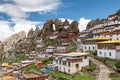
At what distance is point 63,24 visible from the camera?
13388cm

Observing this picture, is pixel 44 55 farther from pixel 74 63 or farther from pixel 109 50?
pixel 109 50

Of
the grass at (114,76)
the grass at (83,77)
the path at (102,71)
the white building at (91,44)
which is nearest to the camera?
the grass at (114,76)

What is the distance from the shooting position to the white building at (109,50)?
5630cm

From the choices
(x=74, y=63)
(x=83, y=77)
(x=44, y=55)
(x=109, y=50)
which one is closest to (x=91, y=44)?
(x=109, y=50)

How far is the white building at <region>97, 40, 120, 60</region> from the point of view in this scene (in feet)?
185

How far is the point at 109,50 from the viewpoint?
5934 cm

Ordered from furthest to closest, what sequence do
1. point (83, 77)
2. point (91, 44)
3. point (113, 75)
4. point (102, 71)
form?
point (91, 44)
point (102, 71)
point (83, 77)
point (113, 75)

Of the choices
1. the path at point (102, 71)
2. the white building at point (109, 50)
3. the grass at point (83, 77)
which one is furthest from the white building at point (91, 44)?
the grass at point (83, 77)

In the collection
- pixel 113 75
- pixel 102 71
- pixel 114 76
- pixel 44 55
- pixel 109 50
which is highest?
pixel 109 50

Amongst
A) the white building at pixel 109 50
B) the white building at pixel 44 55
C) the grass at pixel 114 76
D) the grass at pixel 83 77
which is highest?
the white building at pixel 109 50

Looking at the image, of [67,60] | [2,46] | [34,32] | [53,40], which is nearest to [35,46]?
[53,40]

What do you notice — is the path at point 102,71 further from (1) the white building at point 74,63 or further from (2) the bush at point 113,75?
(1) the white building at point 74,63

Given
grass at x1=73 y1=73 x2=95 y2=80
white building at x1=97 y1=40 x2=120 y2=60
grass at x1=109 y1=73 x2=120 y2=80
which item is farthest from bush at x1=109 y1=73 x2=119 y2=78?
white building at x1=97 y1=40 x2=120 y2=60

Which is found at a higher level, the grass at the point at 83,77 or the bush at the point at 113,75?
the bush at the point at 113,75
